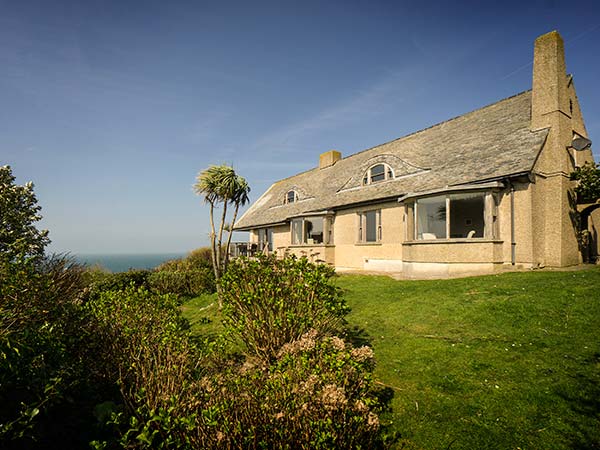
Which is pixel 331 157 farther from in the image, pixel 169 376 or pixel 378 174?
pixel 169 376

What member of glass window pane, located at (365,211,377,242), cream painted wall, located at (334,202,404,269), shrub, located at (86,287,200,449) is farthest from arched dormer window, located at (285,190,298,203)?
shrub, located at (86,287,200,449)

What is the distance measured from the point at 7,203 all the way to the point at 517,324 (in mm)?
29007

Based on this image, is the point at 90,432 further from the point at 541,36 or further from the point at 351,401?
the point at 541,36

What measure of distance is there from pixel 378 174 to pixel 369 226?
11.4ft

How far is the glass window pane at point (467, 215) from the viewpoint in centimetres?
1500

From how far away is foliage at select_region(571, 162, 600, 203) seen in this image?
14.8 m

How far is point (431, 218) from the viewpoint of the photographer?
53.2 feet

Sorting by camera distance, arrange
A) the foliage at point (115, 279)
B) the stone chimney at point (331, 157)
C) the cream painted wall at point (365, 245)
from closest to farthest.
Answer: the cream painted wall at point (365, 245) < the foliage at point (115, 279) < the stone chimney at point (331, 157)

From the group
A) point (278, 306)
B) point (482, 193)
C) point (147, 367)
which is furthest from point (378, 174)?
point (147, 367)

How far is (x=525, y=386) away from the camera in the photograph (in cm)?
552

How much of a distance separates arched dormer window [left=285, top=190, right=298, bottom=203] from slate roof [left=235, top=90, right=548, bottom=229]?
123 cm

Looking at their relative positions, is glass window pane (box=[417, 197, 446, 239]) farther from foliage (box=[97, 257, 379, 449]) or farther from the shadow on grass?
foliage (box=[97, 257, 379, 449])

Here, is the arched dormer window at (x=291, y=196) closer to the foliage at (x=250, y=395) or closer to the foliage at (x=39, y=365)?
the foliage at (x=250, y=395)

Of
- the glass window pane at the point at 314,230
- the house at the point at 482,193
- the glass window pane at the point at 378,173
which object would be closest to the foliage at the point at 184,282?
the glass window pane at the point at 314,230
